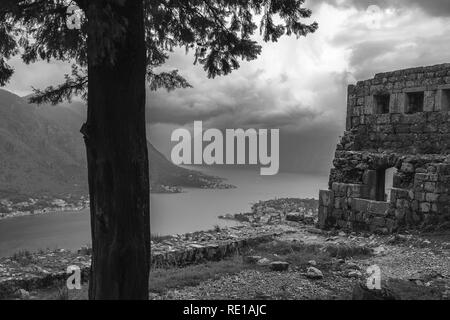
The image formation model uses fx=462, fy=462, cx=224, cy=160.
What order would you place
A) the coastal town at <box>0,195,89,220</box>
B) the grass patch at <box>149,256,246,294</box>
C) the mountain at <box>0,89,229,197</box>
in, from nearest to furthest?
the grass patch at <box>149,256,246,294</box> → the coastal town at <box>0,195,89,220</box> → the mountain at <box>0,89,229,197</box>

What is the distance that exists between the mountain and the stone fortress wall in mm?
124027

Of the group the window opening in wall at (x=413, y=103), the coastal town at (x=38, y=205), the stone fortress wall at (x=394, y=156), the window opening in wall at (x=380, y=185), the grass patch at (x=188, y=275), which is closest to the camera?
the grass patch at (x=188, y=275)

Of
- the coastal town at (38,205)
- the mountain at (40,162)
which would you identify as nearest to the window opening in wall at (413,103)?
the coastal town at (38,205)

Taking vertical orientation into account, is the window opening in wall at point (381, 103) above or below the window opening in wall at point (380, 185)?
above

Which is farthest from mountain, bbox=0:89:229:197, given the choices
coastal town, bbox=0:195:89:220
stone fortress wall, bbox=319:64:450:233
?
stone fortress wall, bbox=319:64:450:233

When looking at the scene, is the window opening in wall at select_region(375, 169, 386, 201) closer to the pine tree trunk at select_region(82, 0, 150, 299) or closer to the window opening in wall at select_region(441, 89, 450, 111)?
the window opening in wall at select_region(441, 89, 450, 111)

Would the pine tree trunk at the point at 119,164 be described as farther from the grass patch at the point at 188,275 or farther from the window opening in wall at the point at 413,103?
the window opening in wall at the point at 413,103

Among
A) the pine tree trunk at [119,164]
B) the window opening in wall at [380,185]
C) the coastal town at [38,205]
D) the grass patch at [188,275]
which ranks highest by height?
the pine tree trunk at [119,164]

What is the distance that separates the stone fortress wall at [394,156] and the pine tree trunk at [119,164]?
28.7 feet

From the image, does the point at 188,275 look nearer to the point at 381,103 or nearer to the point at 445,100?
the point at 445,100

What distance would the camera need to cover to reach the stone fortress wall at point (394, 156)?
11.7 meters

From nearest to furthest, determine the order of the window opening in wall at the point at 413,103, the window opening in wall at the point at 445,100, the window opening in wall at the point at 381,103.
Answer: the window opening in wall at the point at 445,100 < the window opening in wall at the point at 413,103 < the window opening in wall at the point at 381,103

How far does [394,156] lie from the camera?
12750 mm

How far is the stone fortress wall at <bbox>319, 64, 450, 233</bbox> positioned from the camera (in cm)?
1174
